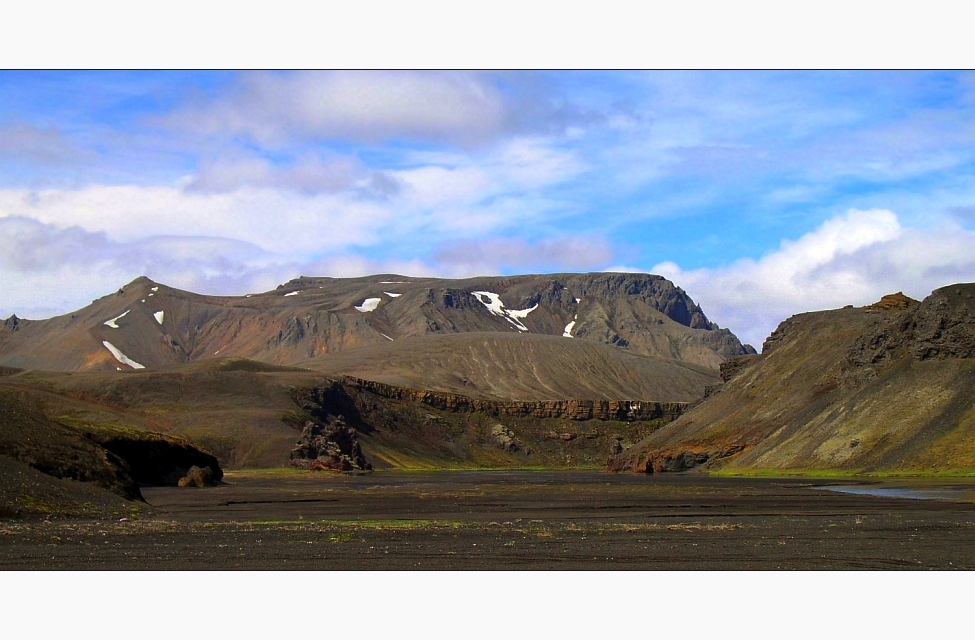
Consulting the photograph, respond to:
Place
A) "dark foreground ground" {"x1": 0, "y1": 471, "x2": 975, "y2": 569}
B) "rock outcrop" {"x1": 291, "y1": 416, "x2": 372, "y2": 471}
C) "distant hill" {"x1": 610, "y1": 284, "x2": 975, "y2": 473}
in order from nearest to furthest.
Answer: "dark foreground ground" {"x1": 0, "y1": 471, "x2": 975, "y2": 569} → "distant hill" {"x1": 610, "y1": 284, "x2": 975, "y2": 473} → "rock outcrop" {"x1": 291, "y1": 416, "x2": 372, "y2": 471}

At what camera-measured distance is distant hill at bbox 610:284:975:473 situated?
8869 centimetres

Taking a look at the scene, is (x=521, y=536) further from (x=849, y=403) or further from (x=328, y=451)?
(x=328, y=451)

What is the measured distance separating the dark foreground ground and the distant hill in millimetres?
35788

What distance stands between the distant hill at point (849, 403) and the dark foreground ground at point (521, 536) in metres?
35.8

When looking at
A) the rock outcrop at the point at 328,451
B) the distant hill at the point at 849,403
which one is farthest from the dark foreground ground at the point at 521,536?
the rock outcrop at the point at 328,451

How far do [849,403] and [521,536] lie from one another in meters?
76.7

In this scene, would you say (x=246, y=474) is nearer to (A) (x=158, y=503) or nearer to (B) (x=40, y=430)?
(A) (x=158, y=503)

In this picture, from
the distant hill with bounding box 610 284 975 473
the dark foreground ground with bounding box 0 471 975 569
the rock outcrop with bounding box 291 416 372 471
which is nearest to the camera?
the dark foreground ground with bounding box 0 471 975 569

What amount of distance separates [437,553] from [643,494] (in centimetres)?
3780

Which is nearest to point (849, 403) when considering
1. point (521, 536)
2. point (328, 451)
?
point (328, 451)

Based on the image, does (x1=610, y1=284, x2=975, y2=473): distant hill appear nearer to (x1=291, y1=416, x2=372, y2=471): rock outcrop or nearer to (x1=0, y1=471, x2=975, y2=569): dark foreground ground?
(x1=291, y1=416, x2=372, y2=471): rock outcrop

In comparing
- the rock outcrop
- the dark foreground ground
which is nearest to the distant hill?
the rock outcrop

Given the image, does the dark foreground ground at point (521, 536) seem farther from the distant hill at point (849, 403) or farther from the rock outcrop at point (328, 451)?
the rock outcrop at point (328, 451)

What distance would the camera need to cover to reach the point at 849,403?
102312 millimetres
